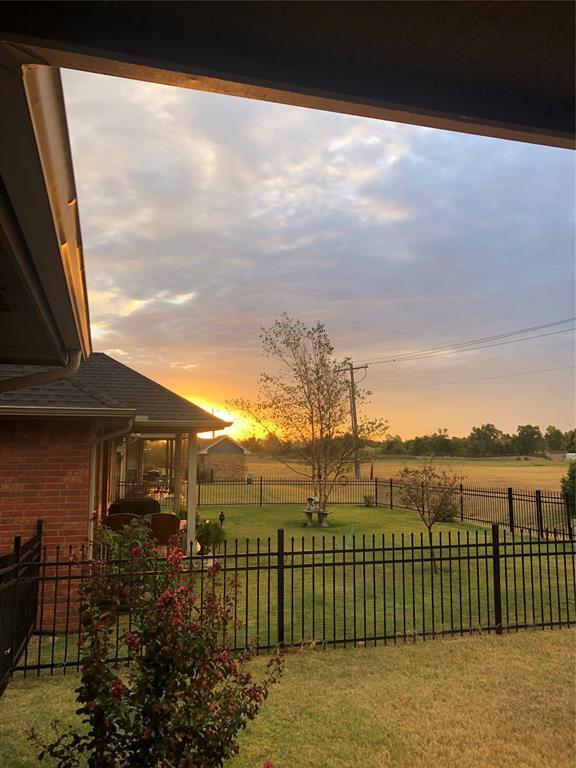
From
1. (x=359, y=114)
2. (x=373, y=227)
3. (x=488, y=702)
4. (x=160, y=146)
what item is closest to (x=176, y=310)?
(x=373, y=227)

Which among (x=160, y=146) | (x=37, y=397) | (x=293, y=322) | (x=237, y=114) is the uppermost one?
(x=293, y=322)

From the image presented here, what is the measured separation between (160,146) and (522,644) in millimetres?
6968

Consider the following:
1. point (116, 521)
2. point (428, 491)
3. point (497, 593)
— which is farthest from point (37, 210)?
point (428, 491)

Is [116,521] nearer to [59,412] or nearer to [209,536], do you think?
[59,412]

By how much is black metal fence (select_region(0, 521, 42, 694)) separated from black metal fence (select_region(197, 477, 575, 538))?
29.0 feet

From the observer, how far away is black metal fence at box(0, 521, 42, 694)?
4.97 m

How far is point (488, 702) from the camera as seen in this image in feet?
15.7

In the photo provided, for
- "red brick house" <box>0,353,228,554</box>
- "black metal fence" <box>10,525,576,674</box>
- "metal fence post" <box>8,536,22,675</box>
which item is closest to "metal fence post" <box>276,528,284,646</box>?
"black metal fence" <box>10,525,576,674</box>

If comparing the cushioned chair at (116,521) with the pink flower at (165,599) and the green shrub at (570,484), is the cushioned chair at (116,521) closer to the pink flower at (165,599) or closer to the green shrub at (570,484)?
the pink flower at (165,599)

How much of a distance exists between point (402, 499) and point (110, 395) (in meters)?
7.94

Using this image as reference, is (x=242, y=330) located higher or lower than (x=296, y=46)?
higher

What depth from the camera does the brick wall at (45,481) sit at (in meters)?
6.72

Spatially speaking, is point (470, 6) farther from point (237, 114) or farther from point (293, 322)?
point (293, 322)

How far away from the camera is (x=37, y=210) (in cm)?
168
